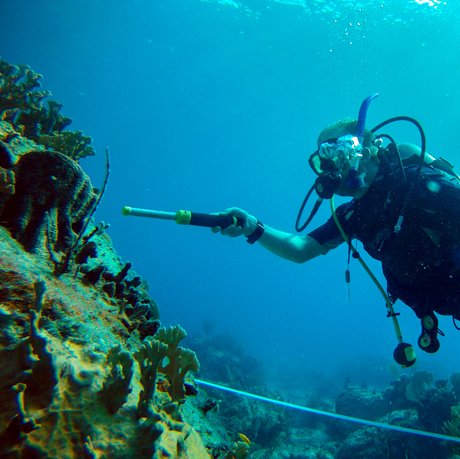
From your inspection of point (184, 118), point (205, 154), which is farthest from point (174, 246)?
point (184, 118)

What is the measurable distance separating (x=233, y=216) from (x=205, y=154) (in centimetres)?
6586

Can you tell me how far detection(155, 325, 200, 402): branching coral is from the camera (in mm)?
2131

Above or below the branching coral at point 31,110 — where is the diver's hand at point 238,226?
below

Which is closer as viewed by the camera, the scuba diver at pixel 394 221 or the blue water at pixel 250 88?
the scuba diver at pixel 394 221

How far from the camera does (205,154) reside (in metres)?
67.6

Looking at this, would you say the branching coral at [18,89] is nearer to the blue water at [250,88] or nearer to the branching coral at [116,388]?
the branching coral at [116,388]

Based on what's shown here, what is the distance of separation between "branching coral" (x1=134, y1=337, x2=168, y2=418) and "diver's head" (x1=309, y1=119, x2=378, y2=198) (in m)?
3.19

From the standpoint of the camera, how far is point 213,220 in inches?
137

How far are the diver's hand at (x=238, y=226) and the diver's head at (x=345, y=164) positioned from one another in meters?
1.10

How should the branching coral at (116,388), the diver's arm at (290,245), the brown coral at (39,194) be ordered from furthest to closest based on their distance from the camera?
the diver's arm at (290,245) → the brown coral at (39,194) → the branching coral at (116,388)

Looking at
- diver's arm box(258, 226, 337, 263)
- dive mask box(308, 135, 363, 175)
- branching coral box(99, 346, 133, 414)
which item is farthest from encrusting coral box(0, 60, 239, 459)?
dive mask box(308, 135, 363, 175)

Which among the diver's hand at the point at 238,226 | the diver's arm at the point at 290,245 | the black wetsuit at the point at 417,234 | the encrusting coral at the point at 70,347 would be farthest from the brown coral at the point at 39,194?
the black wetsuit at the point at 417,234

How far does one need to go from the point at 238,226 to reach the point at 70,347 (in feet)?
7.61

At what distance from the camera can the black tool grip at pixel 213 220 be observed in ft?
10.8
